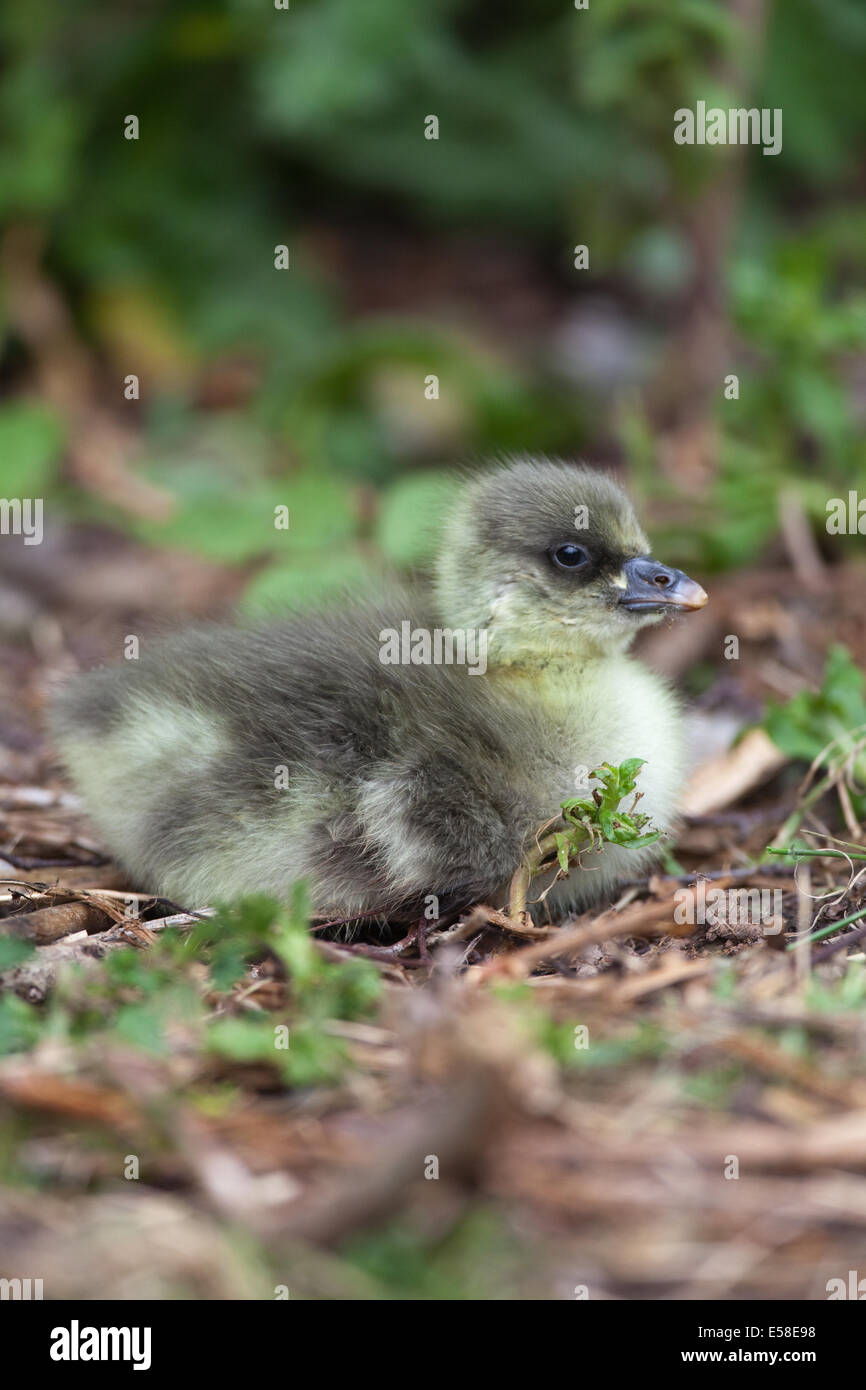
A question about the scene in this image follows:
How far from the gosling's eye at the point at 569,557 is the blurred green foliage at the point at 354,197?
79.5 inches

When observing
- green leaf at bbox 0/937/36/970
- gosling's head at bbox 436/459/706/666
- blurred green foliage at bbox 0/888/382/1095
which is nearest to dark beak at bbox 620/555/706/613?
gosling's head at bbox 436/459/706/666

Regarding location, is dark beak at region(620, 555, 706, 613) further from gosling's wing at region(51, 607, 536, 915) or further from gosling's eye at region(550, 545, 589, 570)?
gosling's wing at region(51, 607, 536, 915)

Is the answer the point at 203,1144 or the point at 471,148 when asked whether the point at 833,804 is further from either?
the point at 471,148

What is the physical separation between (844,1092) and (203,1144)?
89cm

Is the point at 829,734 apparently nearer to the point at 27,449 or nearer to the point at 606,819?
the point at 606,819

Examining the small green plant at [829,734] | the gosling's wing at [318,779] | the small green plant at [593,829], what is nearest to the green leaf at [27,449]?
the gosling's wing at [318,779]

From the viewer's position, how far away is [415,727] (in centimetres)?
302

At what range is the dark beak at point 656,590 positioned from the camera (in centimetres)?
322

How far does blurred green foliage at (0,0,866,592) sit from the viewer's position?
5746 millimetres

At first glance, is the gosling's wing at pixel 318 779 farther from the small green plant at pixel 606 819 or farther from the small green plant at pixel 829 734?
the small green plant at pixel 829 734

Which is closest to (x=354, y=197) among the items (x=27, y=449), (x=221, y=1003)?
(x=27, y=449)

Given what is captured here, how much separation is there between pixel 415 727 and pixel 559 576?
1.55 feet

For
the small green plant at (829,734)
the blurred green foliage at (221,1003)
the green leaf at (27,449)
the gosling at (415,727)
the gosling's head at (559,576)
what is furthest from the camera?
the green leaf at (27,449)

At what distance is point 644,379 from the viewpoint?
662 centimetres
